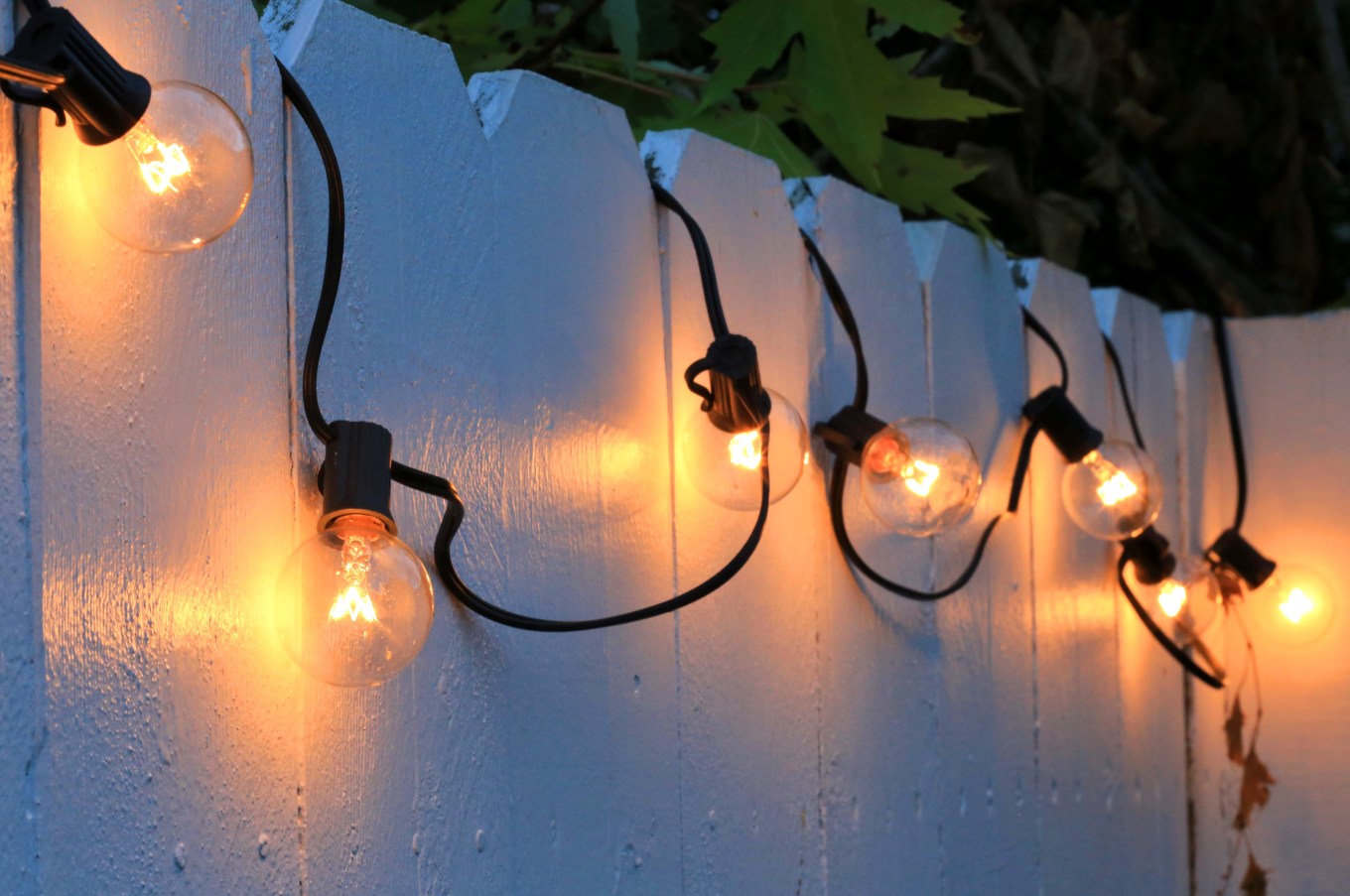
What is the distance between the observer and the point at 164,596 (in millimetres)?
758

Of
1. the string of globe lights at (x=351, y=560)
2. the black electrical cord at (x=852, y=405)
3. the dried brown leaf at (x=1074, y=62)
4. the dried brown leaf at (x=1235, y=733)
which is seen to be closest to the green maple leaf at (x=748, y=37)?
the black electrical cord at (x=852, y=405)

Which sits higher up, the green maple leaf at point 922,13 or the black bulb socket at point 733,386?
the green maple leaf at point 922,13

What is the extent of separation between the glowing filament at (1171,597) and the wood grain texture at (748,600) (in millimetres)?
948

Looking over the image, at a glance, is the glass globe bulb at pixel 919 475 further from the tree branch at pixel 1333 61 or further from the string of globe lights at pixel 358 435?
the tree branch at pixel 1333 61

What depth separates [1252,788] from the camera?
2.51m

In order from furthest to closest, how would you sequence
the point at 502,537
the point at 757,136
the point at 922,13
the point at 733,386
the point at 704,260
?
the point at 757,136 → the point at 922,13 → the point at 704,260 → the point at 733,386 → the point at 502,537

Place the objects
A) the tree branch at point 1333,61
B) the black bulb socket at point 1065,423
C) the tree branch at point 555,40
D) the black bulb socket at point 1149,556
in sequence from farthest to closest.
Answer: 1. the tree branch at point 1333,61
2. the black bulb socket at point 1149,556
3. the black bulb socket at point 1065,423
4. the tree branch at point 555,40

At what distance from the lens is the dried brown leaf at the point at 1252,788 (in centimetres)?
250

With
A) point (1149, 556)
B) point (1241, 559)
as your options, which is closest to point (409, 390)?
point (1149, 556)

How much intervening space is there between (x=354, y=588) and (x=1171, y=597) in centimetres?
171

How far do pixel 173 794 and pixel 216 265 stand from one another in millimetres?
282

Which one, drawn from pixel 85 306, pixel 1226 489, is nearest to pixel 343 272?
pixel 85 306

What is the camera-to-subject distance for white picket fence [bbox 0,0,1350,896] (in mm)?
717

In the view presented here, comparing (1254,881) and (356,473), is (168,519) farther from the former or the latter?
(1254,881)
